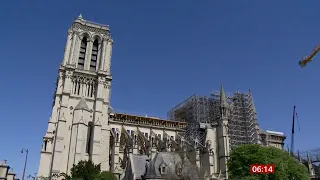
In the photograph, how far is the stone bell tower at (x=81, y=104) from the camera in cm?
5172

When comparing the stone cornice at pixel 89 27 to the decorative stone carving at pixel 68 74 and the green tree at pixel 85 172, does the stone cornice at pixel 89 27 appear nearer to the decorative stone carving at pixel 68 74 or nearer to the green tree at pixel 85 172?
the decorative stone carving at pixel 68 74

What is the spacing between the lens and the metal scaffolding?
60094 mm

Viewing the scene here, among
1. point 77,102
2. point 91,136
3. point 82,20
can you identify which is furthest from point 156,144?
point 82,20

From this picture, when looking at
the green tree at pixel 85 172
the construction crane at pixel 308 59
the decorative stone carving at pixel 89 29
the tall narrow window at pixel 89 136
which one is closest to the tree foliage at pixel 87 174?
the green tree at pixel 85 172

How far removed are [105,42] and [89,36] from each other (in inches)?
139

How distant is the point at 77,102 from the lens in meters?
56.7

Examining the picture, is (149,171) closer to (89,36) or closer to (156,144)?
(156,144)

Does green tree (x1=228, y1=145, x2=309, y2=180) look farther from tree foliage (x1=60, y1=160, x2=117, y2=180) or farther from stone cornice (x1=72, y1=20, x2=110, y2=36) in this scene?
stone cornice (x1=72, y1=20, x2=110, y2=36)

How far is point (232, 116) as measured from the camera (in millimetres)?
61156

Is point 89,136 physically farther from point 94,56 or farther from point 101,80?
point 94,56
